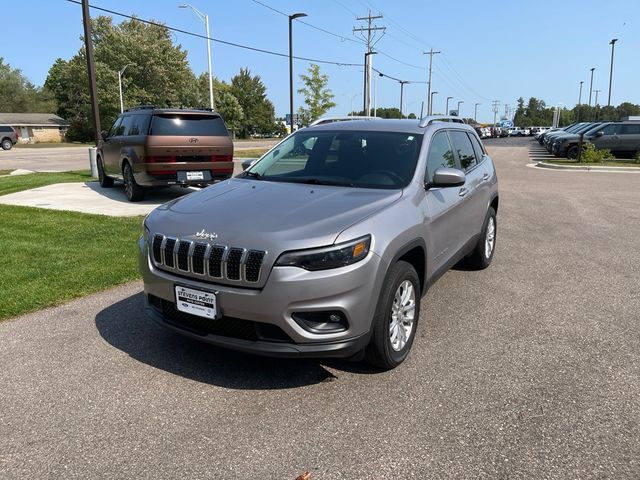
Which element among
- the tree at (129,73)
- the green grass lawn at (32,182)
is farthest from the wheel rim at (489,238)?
the tree at (129,73)

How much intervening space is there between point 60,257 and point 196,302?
3.91 m

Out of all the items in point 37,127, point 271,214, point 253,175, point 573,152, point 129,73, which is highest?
point 129,73

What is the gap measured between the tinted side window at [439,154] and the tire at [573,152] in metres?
21.0

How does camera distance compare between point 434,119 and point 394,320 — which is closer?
point 394,320

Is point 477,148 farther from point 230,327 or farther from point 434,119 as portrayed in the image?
point 230,327

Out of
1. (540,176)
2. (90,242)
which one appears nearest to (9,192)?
(90,242)

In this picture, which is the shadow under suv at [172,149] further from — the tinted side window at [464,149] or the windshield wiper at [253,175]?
the tinted side window at [464,149]

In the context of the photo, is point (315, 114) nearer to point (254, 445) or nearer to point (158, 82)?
point (158, 82)

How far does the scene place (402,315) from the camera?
3.73m

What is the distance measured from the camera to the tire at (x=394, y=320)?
3.38 m

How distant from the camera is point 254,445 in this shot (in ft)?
9.23

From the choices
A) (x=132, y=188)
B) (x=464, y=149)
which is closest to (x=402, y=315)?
(x=464, y=149)

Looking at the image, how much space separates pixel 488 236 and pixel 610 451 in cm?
369

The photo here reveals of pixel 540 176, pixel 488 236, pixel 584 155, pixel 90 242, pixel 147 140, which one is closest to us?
pixel 488 236
